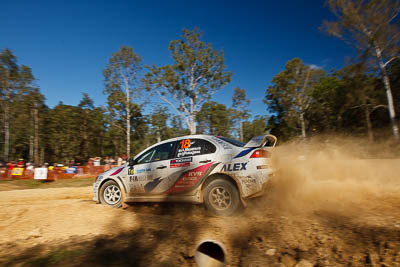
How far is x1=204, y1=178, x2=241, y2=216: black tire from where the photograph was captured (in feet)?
14.3

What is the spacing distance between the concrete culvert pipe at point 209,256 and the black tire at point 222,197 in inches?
72.5

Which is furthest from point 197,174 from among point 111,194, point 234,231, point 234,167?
point 111,194

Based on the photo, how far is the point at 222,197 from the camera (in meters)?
4.48

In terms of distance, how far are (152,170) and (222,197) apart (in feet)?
5.51

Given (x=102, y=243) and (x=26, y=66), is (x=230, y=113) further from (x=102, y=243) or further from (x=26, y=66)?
(x=102, y=243)

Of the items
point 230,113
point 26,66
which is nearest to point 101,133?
point 26,66

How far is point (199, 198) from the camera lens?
15.2 feet

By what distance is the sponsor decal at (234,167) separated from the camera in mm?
4378

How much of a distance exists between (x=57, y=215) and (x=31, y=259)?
1619 millimetres

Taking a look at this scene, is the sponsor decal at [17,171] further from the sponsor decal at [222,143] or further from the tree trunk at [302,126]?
the tree trunk at [302,126]

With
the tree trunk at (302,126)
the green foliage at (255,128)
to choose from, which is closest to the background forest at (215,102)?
the tree trunk at (302,126)

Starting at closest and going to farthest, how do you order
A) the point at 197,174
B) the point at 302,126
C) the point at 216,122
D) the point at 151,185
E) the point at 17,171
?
the point at 197,174, the point at 151,185, the point at 17,171, the point at 302,126, the point at 216,122

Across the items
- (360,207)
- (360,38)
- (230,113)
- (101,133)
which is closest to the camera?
(360,207)

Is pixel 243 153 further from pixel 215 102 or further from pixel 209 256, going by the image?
pixel 215 102
